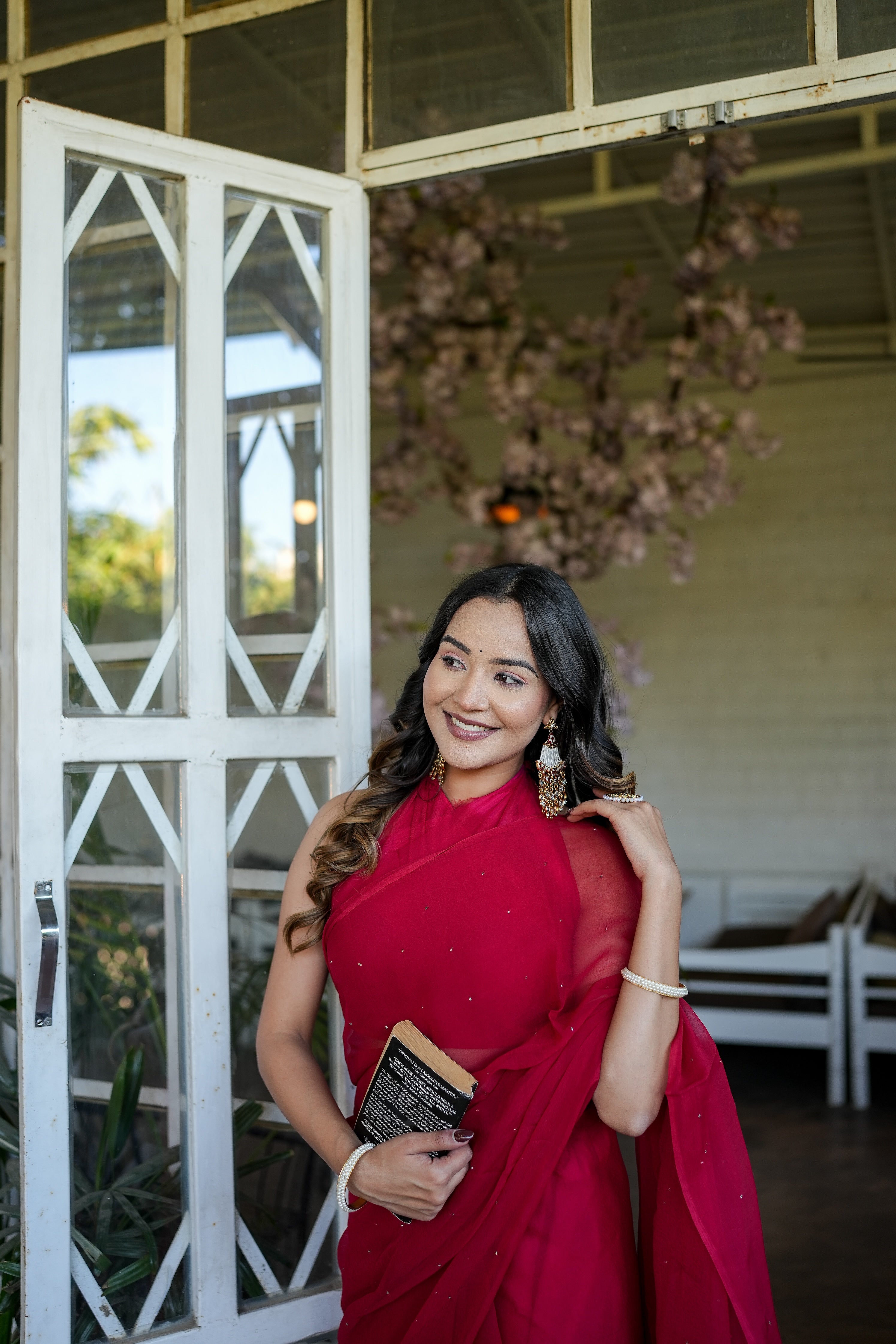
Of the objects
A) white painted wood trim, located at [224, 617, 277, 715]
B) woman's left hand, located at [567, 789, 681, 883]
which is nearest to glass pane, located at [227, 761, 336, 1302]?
white painted wood trim, located at [224, 617, 277, 715]

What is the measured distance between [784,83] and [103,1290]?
228cm

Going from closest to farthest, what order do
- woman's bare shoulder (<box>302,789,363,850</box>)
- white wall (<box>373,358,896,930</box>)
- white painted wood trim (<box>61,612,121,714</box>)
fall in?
woman's bare shoulder (<box>302,789,363,850</box>)
white painted wood trim (<box>61,612,121,714</box>)
white wall (<box>373,358,896,930</box>)

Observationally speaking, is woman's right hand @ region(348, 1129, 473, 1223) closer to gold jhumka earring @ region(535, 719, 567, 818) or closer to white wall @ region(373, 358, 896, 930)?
gold jhumka earring @ region(535, 719, 567, 818)

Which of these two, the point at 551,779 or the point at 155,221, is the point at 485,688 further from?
the point at 155,221

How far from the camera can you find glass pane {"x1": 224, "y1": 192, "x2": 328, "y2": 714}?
2219 mm

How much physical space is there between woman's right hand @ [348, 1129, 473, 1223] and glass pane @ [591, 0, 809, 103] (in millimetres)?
1701

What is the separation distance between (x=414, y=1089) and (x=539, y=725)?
0.53 metres

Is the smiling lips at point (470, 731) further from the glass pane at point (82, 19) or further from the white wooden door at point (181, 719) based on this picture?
the glass pane at point (82, 19)

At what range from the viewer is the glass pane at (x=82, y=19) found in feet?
7.93

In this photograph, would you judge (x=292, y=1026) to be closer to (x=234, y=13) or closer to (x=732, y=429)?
(x=234, y=13)

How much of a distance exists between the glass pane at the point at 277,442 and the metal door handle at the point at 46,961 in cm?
49

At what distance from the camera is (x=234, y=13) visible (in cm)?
233

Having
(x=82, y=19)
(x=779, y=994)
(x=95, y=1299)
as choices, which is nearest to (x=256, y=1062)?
(x=95, y=1299)

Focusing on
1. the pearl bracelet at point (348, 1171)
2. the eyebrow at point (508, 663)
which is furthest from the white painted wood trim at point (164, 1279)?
the eyebrow at point (508, 663)
